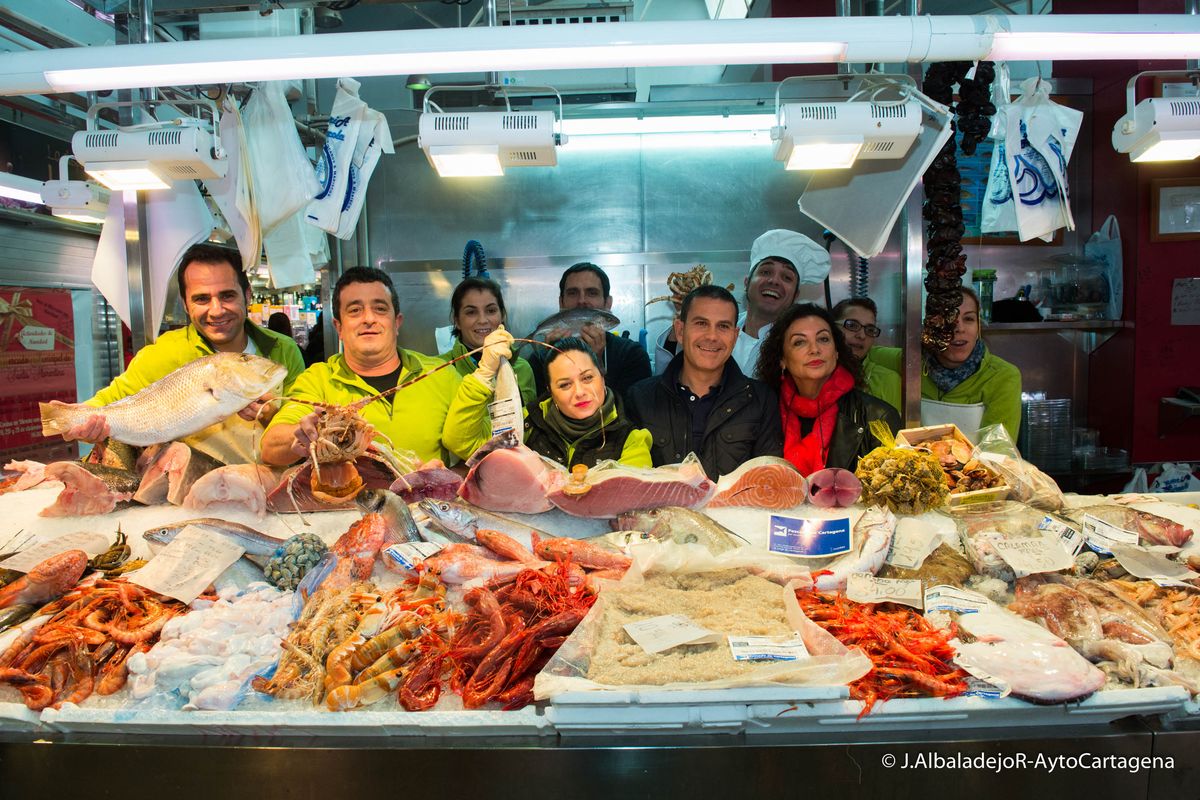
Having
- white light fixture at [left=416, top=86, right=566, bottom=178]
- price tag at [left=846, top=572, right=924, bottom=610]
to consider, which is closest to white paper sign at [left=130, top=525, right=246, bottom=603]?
white light fixture at [left=416, top=86, right=566, bottom=178]

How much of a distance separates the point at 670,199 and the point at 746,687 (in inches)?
202

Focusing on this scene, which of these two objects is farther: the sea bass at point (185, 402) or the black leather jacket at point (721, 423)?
the black leather jacket at point (721, 423)

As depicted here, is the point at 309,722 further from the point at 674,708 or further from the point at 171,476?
the point at 171,476

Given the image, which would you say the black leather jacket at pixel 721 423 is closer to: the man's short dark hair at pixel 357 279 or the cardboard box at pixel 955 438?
the cardboard box at pixel 955 438

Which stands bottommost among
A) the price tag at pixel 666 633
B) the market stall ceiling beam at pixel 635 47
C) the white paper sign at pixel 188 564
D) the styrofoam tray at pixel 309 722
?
the styrofoam tray at pixel 309 722

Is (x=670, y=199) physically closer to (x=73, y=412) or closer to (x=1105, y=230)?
(x=1105, y=230)

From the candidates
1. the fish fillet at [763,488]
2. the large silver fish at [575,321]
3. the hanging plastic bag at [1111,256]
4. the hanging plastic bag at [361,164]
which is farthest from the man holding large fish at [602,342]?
the hanging plastic bag at [1111,256]

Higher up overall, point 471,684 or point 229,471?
point 229,471

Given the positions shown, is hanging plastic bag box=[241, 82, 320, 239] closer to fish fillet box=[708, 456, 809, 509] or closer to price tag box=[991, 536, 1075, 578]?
fish fillet box=[708, 456, 809, 509]

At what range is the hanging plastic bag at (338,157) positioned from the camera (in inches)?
135

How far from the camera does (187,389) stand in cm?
252

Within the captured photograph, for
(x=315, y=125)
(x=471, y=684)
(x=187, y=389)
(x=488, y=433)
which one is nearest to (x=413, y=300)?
(x=315, y=125)

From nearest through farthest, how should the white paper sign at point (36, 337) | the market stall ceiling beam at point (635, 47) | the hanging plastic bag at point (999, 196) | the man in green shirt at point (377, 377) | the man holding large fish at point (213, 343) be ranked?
1. the market stall ceiling beam at point (635, 47)
2. the man holding large fish at point (213, 343)
3. the man in green shirt at point (377, 377)
4. the hanging plastic bag at point (999, 196)
5. the white paper sign at point (36, 337)

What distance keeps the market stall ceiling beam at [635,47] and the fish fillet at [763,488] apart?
125 centimetres
